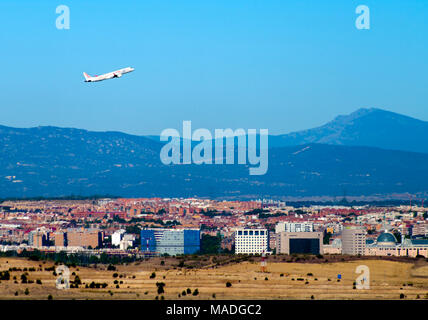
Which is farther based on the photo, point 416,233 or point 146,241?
point 416,233

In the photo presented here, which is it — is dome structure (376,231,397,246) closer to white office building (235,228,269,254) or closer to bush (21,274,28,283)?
white office building (235,228,269,254)

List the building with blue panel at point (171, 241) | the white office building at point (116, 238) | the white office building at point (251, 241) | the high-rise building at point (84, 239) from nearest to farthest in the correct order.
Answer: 1. the white office building at point (251, 241)
2. the building with blue panel at point (171, 241)
3. the high-rise building at point (84, 239)
4. the white office building at point (116, 238)

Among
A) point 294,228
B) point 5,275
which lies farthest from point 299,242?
point 5,275

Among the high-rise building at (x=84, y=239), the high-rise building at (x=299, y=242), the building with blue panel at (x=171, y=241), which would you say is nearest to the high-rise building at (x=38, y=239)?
the high-rise building at (x=84, y=239)

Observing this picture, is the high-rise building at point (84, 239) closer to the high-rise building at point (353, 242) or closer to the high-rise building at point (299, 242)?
the high-rise building at point (299, 242)
